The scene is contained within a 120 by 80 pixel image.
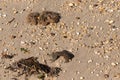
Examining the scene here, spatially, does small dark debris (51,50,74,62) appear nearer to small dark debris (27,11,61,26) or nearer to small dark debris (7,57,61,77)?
small dark debris (7,57,61,77)

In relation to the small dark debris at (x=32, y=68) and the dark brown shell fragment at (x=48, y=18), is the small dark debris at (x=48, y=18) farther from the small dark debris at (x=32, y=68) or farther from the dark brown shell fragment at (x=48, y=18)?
the small dark debris at (x=32, y=68)

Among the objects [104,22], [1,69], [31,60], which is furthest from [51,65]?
[104,22]

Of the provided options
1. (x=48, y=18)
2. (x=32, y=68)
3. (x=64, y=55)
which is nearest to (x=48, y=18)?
(x=48, y=18)

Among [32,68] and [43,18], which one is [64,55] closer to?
[32,68]

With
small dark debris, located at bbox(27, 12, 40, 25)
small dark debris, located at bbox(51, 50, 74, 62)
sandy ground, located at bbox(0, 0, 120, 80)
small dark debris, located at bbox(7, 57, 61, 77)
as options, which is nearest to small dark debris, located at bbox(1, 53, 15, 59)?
sandy ground, located at bbox(0, 0, 120, 80)

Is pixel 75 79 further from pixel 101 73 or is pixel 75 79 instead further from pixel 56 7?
pixel 56 7

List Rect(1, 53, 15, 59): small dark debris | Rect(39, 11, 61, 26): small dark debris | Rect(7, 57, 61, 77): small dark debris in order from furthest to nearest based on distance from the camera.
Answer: Rect(39, 11, 61, 26): small dark debris < Rect(1, 53, 15, 59): small dark debris < Rect(7, 57, 61, 77): small dark debris

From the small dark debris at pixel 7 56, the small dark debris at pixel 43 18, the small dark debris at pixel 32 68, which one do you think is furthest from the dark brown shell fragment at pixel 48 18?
the small dark debris at pixel 32 68
